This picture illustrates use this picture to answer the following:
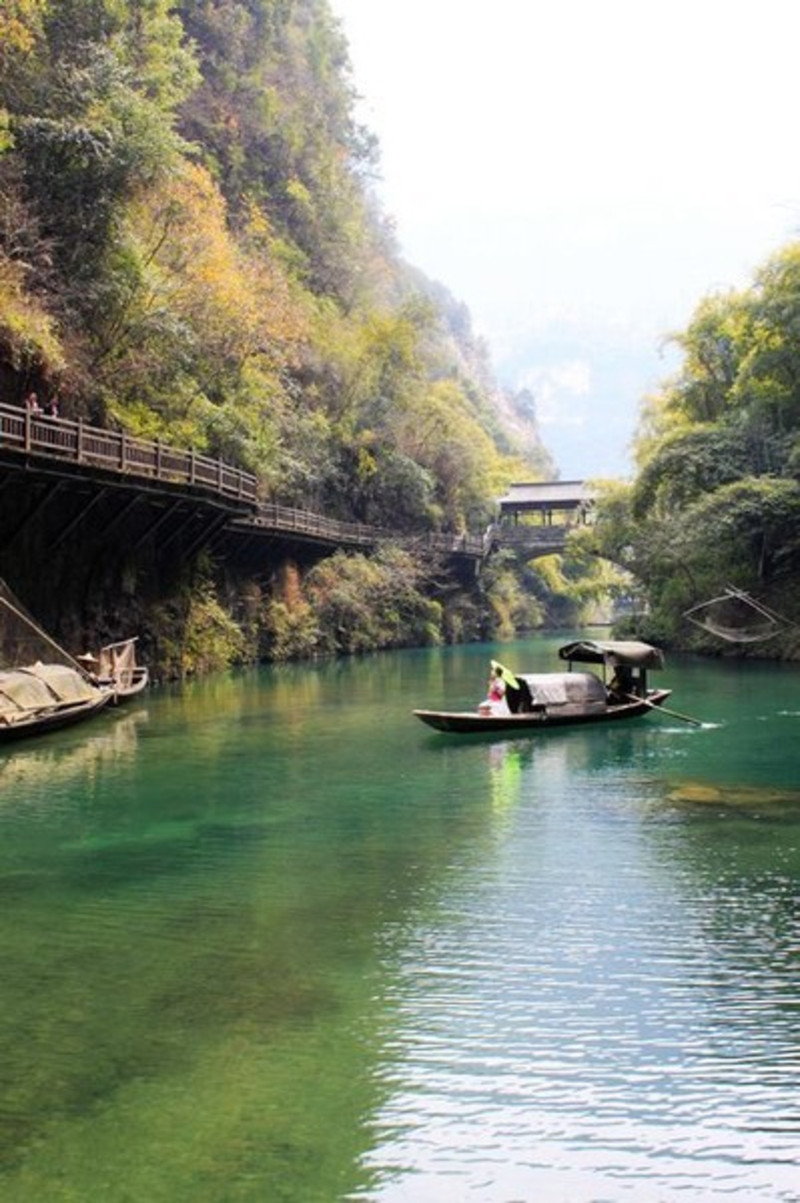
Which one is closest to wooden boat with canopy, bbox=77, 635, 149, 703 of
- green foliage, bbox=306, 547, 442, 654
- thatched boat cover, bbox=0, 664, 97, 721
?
thatched boat cover, bbox=0, 664, 97, 721

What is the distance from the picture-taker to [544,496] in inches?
2827

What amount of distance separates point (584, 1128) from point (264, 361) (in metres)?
34.8

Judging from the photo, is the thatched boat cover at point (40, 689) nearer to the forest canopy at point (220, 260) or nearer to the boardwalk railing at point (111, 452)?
the boardwalk railing at point (111, 452)

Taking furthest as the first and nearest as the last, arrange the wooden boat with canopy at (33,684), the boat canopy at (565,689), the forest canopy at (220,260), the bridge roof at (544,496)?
the bridge roof at (544,496), the forest canopy at (220,260), the boat canopy at (565,689), the wooden boat with canopy at (33,684)

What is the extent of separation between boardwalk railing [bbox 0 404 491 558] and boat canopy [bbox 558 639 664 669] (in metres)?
10.6

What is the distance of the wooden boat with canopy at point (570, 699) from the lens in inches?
767

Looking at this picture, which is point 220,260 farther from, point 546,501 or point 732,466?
point 546,501

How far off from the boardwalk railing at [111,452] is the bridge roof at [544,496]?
40.7 metres

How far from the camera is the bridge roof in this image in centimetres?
6975

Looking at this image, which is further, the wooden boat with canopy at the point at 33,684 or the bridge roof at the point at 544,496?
the bridge roof at the point at 544,496

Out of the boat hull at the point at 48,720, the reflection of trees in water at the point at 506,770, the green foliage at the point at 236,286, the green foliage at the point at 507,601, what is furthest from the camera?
the green foliage at the point at 507,601

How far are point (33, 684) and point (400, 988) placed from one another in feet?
45.3

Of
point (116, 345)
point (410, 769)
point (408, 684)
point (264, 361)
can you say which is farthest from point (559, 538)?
point (410, 769)

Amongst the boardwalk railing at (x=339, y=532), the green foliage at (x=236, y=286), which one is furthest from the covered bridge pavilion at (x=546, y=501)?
the boardwalk railing at (x=339, y=532)
